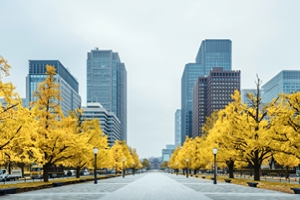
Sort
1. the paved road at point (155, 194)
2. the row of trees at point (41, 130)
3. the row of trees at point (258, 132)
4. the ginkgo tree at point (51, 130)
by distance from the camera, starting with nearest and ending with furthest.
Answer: the paved road at point (155, 194) → the row of trees at point (41, 130) → the row of trees at point (258, 132) → the ginkgo tree at point (51, 130)

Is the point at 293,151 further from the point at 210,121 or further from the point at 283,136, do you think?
the point at 210,121

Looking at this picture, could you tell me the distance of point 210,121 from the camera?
69062 millimetres

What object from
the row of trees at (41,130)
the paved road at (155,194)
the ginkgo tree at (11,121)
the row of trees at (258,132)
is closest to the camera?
the paved road at (155,194)

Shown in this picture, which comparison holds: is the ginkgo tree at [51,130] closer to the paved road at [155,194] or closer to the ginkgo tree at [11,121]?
the paved road at [155,194]

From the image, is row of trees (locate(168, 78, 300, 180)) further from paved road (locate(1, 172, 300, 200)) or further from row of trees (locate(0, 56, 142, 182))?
row of trees (locate(0, 56, 142, 182))

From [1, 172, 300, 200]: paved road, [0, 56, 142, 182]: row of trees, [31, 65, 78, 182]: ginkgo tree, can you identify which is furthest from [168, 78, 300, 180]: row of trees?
[31, 65, 78, 182]: ginkgo tree

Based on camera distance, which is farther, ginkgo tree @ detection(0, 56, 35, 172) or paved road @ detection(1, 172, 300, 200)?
ginkgo tree @ detection(0, 56, 35, 172)

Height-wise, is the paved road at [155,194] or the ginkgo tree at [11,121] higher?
the ginkgo tree at [11,121]

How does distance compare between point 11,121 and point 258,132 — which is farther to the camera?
point 258,132

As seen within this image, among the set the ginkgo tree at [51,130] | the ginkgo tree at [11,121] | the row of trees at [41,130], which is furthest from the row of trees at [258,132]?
the ginkgo tree at [11,121]

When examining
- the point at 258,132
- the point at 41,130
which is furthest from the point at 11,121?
the point at 258,132

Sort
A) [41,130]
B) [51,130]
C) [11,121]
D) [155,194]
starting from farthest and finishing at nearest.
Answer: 1. [51,130]
2. [41,130]
3. [155,194]
4. [11,121]

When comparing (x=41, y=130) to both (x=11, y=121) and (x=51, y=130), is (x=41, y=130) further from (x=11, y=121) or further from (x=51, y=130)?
(x=11, y=121)

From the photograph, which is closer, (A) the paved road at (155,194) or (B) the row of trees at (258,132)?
(A) the paved road at (155,194)
